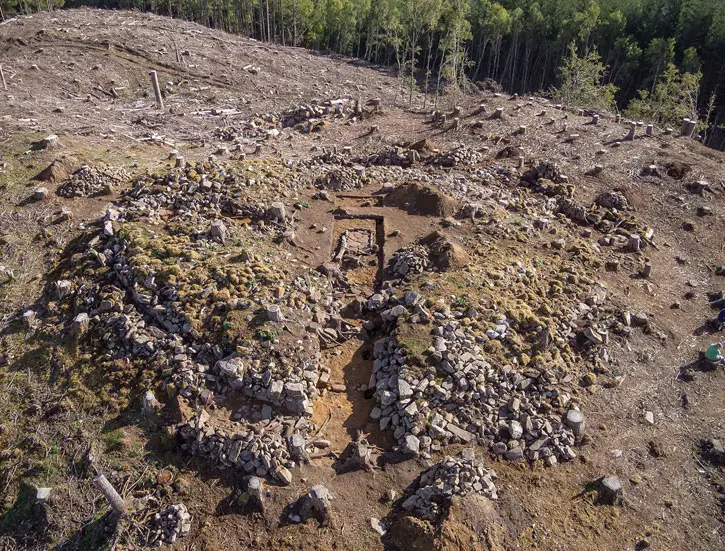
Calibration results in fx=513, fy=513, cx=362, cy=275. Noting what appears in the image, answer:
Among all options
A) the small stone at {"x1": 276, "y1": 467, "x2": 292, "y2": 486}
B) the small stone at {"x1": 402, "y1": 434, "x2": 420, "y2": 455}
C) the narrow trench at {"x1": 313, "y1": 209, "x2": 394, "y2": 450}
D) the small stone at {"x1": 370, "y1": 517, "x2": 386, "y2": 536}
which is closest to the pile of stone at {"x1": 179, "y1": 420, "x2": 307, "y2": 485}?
the small stone at {"x1": 276, "y1": 467, "x2": 292, "y2": 486}

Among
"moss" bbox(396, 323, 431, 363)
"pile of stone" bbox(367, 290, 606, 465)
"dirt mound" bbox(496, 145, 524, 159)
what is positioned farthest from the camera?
"dirt mound" bbox(496, 145, 524, 159)

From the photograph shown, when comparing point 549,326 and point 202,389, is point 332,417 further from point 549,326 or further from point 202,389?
point 549,326

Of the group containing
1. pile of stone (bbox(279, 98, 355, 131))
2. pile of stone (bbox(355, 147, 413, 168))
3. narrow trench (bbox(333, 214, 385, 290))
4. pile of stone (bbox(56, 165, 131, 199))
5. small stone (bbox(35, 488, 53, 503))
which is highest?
pile of stone (bbox(279, 98, 355, 131))

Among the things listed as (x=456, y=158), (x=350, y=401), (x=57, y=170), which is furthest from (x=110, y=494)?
(x=456, y=158)

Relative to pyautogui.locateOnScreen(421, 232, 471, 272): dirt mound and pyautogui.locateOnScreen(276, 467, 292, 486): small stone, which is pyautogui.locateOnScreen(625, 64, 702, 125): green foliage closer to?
pyautogui.locateOnScreen(421, 232, 471, 272): dirt mound

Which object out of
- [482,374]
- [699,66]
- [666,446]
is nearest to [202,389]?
[482,374]

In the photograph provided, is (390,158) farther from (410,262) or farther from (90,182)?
(90,182)
